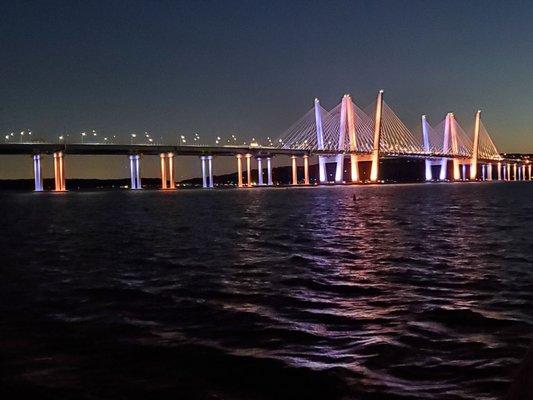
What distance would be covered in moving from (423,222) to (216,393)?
1119 inches

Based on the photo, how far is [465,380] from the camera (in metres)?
6.42

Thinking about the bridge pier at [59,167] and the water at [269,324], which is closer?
the water at [269,324]

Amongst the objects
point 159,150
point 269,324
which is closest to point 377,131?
point 159,150

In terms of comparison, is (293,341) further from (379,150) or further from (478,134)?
(478,134)

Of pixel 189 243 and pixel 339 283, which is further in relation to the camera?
pixel 189 243

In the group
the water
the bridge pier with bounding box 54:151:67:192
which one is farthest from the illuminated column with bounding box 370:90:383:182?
the water

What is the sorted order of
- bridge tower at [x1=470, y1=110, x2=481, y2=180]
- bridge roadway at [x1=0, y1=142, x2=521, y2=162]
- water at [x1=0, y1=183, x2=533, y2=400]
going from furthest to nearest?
bridge tower at [x1=470, y1=110, x2=481, y2=180] < bridge roadway at [x1=0, y1=142, x2=521, y2=162] < water at [x1=0, y1=183, x2=533, y2=400]

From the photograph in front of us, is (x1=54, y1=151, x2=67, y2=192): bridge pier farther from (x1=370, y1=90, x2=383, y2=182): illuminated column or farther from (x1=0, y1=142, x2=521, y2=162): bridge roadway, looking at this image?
(x1=370, y1=90, x2=383, y2=182): illuminated column

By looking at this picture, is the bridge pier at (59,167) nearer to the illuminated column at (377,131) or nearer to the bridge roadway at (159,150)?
the bridge roadway at (159,150)

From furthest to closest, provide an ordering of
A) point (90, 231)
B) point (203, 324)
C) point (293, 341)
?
1. point (90, 231)
2. point (203, 324)
3. point (293, 341)

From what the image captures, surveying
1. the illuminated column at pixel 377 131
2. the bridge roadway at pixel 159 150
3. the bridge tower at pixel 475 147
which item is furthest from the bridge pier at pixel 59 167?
the bridge tower at pixel 475 147

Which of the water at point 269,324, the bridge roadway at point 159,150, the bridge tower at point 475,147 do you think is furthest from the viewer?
the bridge tower at point 475,147

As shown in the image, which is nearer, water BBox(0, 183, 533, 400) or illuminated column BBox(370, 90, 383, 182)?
water BBox(0, 183, 533, 400)

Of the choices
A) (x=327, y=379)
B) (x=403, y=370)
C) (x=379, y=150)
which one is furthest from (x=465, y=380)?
(x=379, y=150)
